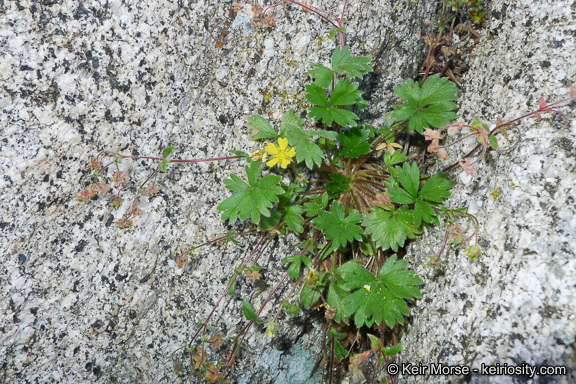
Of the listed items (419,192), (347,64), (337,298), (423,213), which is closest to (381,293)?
(337,298)

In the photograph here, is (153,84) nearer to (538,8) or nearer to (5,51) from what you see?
(5,51)

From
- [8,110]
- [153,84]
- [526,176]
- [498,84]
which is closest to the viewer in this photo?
[526,176]

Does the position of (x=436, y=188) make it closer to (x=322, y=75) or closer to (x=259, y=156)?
(x=322, y=75)

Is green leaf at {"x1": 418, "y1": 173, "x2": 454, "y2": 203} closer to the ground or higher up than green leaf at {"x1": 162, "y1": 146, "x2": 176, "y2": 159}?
higher up

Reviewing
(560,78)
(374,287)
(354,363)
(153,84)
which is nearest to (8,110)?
(153,84)

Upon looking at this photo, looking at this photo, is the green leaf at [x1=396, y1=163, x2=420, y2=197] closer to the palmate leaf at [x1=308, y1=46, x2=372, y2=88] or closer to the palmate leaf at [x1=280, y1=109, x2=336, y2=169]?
the palmate leaf at [x1=280, y1=109, x2=336, y2=169]

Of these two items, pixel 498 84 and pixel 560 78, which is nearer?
pixel 560 78

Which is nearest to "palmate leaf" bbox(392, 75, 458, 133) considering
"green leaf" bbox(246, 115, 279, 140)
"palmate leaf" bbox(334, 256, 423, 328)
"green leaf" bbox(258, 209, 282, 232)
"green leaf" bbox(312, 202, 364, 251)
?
"green leaf" bbox(312, 202, 364, 251)
